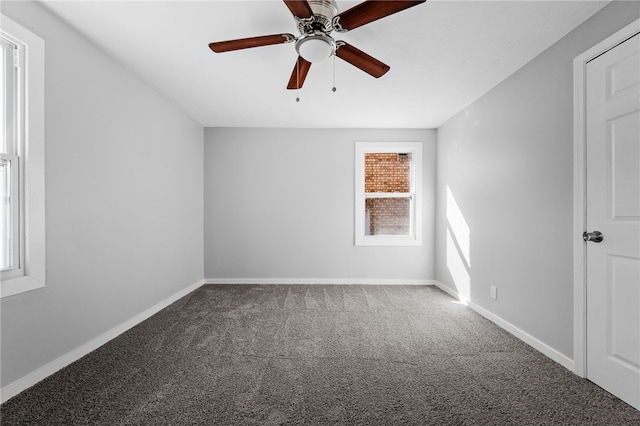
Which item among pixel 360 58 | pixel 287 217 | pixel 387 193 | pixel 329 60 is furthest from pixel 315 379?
pixel 387 193

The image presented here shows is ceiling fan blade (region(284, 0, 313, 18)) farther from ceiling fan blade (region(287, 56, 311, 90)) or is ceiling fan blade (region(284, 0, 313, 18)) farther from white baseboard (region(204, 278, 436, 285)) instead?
white baseboard (region(204, 278, 436, 285))

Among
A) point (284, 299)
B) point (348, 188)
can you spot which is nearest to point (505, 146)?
point (348, 188)

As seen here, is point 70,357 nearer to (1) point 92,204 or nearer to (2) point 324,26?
(1) point 92,204

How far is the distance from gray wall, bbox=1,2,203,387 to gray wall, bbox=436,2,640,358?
11.6 feet

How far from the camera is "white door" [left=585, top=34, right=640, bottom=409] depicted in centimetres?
180

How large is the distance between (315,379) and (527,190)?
229 cm

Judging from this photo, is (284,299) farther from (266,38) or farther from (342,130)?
(266,38)

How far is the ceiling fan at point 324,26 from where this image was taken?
1.64 meters

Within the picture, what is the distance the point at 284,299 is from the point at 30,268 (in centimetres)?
251

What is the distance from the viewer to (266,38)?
1.91 metres

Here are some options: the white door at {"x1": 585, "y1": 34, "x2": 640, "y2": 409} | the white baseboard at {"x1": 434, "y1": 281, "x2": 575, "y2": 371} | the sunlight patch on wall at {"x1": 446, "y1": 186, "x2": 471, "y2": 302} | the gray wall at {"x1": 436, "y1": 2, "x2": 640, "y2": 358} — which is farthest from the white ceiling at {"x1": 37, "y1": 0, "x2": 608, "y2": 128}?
the white baseboard at {"x1": 434, "y1": 281, "x2": 575, "y2": 371}

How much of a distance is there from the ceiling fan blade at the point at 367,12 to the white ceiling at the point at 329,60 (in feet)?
0.87

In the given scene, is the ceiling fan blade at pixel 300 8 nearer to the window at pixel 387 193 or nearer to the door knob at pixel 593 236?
the door knob at pixel 593 236

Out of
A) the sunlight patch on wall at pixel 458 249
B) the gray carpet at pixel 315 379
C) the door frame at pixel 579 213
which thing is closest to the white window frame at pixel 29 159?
the gray carpet at pixel 315 379
